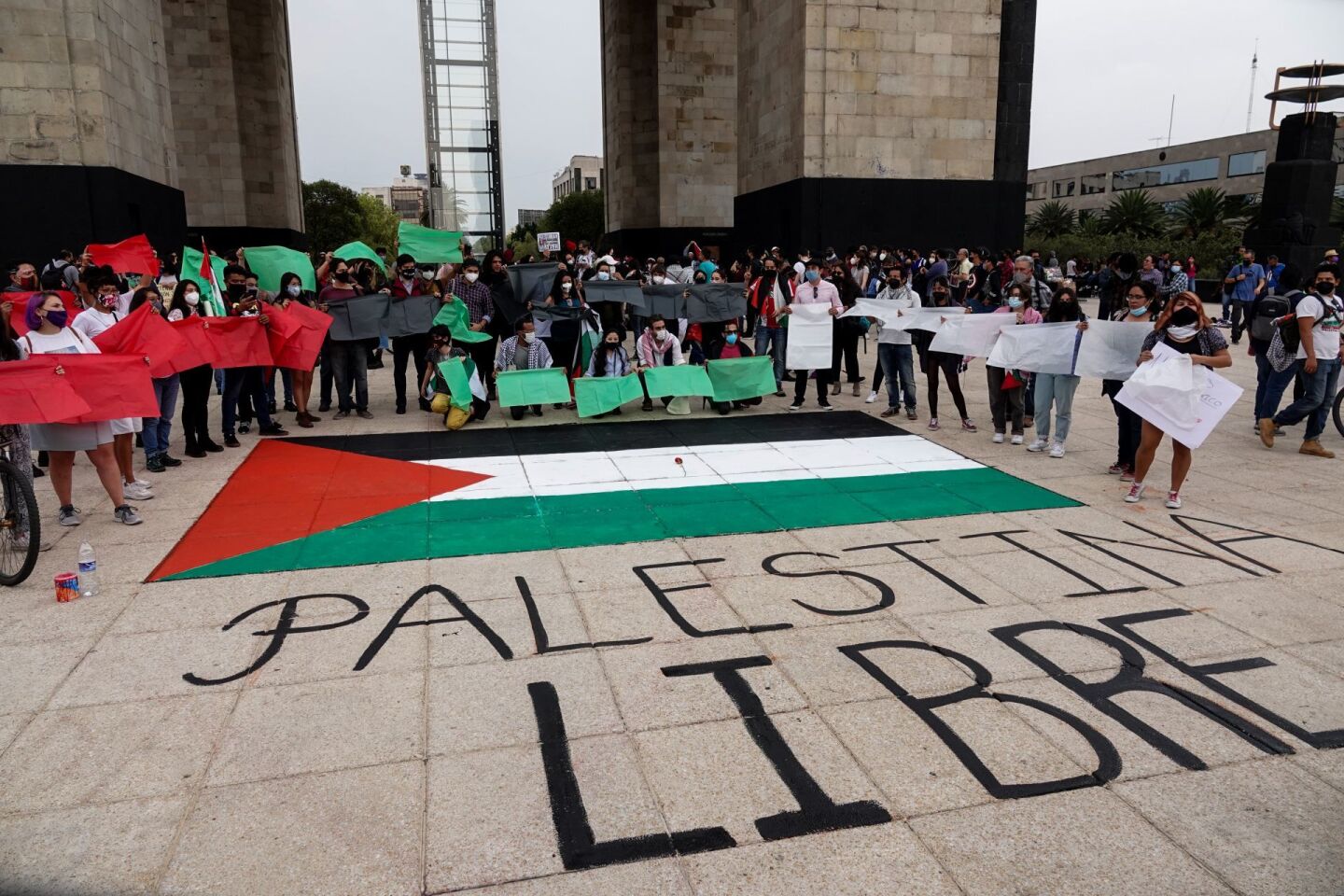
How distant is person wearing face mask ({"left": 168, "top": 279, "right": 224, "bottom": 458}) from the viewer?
10008 millimetres

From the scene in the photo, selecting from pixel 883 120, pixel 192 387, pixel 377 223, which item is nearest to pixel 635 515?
pixel 192 387

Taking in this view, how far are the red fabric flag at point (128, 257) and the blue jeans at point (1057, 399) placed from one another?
37.9 ft

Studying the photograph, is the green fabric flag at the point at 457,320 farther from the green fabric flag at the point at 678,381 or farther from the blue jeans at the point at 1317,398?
the blue jeans at the point at 1317,398

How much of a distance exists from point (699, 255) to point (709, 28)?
14218 mm

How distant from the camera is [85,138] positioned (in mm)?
14961

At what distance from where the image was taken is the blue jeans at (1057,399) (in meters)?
10.0

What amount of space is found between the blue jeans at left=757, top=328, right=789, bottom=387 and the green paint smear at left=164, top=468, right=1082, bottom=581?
15.5 ft

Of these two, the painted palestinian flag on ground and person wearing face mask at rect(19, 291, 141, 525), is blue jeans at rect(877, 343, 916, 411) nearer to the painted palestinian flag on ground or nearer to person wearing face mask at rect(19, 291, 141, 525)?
the painted palestinian flag on ground

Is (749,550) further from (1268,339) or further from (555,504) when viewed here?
(1268,339)

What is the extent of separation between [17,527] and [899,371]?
32.2ft

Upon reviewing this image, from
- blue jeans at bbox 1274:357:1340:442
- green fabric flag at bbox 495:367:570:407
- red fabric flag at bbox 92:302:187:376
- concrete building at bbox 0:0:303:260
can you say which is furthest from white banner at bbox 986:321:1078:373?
concrete building at bbox 0:0:303:260

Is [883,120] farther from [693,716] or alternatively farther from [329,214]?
[329,214]

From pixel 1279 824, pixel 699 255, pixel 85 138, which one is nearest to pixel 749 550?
pixel 1279 824

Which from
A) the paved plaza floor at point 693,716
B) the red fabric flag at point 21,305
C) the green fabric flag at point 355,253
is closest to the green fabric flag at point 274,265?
the green fabric flag at point 355,253
